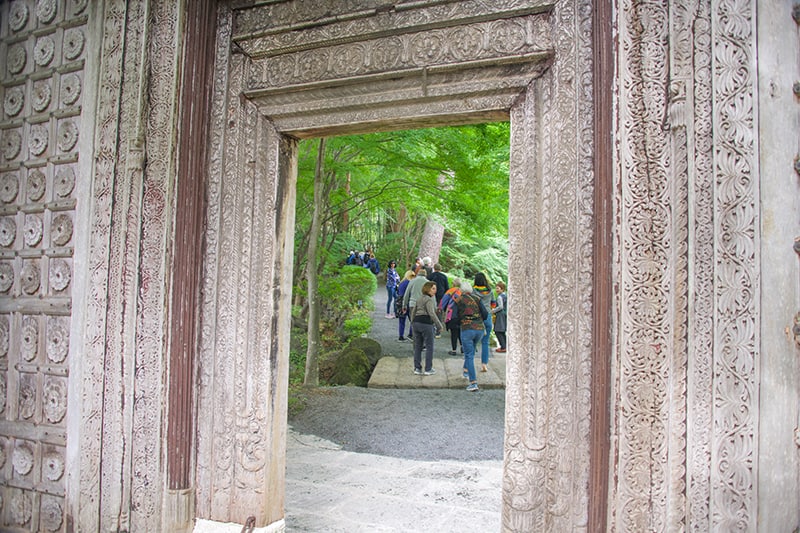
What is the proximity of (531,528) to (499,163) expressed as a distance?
5.53 m

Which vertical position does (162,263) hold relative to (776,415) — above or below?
above

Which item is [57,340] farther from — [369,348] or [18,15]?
[369,348]

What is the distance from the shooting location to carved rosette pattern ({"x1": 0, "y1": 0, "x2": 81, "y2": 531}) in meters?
3.22

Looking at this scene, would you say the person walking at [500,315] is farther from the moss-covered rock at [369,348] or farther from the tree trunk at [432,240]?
the tree trunk at [432,240]

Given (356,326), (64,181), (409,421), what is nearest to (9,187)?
(64,181)

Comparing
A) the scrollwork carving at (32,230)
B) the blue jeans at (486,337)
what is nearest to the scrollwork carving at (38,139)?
the scrollwork carving at (32,230)

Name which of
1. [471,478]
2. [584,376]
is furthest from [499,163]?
[584,376]

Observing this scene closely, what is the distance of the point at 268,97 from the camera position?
314 centimetres

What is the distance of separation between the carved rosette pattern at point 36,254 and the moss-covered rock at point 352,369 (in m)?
5.69

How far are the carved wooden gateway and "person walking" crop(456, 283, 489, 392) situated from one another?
4820 mm

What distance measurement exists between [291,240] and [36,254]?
1.64 metres

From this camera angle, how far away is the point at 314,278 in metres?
7.55

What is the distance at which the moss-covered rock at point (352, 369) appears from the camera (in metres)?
8.77

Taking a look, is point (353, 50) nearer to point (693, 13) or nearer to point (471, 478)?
point (693, 13)
